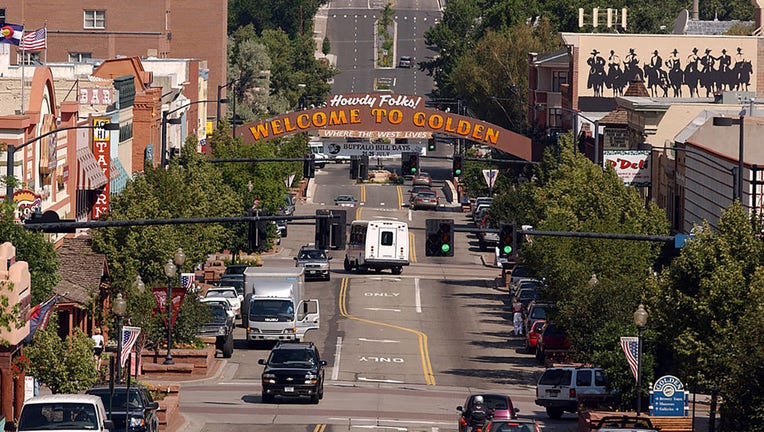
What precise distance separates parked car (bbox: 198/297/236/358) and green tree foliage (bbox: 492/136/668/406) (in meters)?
11.6

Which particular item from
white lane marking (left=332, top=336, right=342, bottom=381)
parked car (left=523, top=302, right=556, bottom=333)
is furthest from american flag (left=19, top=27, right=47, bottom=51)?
parked car (left=523, top=302, right=556, bottom=333)

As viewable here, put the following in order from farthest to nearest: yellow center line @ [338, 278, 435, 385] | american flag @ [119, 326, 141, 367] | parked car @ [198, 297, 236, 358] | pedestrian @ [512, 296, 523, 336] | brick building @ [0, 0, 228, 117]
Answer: brick building @ [0, 0, 228, 117] → pedestrian @ [512, 296, 523, 336] → parked car @ [198, 297, 236, 358] → yellow center line @ [338, 278, 435, 385] → american flag @ [119, 326, 141, 367]

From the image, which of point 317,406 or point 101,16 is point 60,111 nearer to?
point 317,406

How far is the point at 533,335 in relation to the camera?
6391 cm

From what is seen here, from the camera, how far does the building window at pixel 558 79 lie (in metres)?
136

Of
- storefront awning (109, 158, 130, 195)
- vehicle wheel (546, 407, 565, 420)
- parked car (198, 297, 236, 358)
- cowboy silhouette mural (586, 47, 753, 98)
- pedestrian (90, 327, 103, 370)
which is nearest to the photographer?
pedestrian (90, 327, 103, 370)

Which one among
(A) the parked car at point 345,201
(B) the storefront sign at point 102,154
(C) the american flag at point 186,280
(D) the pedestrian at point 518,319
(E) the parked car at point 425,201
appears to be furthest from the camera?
(A) the parked car at point 345,201

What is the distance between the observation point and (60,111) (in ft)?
232

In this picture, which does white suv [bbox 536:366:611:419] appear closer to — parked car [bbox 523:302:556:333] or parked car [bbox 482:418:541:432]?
parked car [bbox 482:418:541:432]

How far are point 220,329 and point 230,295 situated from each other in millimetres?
9858

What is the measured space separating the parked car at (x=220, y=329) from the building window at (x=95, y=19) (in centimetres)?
8137

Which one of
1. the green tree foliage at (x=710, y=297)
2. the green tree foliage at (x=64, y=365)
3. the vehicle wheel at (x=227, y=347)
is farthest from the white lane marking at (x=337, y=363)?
the green tree foliage at (x=710, y=297)

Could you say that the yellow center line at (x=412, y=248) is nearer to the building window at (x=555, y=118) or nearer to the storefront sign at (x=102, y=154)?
the building window at (x=555, y=118)

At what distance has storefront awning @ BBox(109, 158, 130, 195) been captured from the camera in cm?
8075
